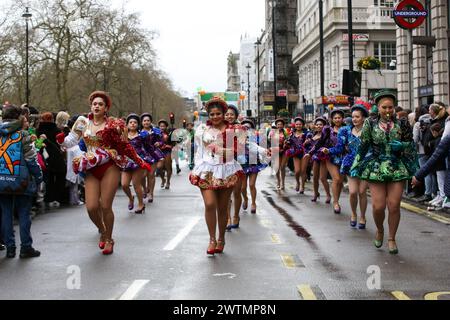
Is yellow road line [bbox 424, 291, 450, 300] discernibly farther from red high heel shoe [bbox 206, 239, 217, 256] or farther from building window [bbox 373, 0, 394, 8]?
building window [bbox 373, 0, 394, 8]

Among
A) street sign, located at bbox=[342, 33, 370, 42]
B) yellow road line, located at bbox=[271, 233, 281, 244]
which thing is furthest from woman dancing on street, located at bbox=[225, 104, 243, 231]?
street sign, located at bbox=[342, 33, 370, 42]

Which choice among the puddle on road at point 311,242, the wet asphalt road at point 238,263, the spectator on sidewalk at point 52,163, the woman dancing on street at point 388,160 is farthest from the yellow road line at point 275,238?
the spectator on sidewalk at point 52,163

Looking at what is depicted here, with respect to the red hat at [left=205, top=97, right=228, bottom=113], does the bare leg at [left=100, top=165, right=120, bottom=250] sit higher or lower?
lower

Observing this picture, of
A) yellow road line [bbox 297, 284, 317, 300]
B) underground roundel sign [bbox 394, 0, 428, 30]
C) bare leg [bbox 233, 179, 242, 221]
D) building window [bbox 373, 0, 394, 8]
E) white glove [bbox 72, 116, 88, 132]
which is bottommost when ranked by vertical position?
yellow road line [bbox 297, 284, 317, 300]

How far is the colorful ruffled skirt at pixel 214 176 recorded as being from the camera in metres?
8.78

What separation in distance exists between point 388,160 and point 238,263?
7.91ft

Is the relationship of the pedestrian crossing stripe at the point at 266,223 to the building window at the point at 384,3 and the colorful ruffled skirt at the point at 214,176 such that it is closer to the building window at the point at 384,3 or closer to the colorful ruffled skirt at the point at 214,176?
the colorful ruffled skirt at the point at 214,176

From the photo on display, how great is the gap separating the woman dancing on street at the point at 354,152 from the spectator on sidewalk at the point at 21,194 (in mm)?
4908

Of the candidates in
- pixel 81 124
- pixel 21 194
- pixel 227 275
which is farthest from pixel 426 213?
pixel 21 194

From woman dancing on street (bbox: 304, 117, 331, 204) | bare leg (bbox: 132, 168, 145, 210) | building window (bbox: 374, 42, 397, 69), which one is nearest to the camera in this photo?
bare leg (bbox: 132, 168, 145, 210)

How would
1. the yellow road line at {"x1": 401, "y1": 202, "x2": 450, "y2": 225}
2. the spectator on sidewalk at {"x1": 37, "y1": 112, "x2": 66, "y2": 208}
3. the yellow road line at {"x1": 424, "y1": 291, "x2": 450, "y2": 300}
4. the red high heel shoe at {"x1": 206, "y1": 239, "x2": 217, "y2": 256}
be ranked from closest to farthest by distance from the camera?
the yellow road line at {"x1": 424, "y1": 291, "x2": 450, "y2": 300} < the red high heel shoe at {"x1": 206, "y1": 239, "x2": 217, "y2": 256} < the yellow road line at {"x1": 401, "y1": 202, "x2": 450, "y2": 225} < the spectator on sidewalk at {"x1": 37, "y1": 112, "x2": 66, "y2": 208}

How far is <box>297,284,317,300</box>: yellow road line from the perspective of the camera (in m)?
6.29

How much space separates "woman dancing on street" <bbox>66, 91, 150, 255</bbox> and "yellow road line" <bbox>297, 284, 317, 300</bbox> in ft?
10.3
